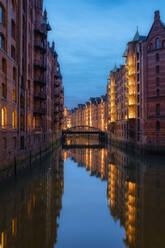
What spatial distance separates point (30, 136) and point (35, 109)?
7229 mm

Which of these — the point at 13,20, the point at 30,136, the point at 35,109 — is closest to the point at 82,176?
the point at 30,136

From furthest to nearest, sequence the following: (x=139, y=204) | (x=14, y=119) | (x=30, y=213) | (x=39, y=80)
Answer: (x=39, y=80) < (x=14, y=119) < (x=139, y=204) < (x=30, y=213)

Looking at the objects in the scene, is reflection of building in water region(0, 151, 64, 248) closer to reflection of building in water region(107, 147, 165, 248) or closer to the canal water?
the canal water

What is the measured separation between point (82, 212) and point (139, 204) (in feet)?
15.1

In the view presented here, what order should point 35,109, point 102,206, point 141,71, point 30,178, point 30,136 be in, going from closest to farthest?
point 102,206 < point 30,178 < point 30,136 < point 35,109 < point 141,71

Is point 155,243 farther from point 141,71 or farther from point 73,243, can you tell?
point 141,71

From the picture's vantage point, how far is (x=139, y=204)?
18.8 m

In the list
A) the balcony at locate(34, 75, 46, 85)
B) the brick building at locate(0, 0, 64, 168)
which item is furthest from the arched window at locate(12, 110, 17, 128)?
the balcony at locate(34, 75, 46, 85)

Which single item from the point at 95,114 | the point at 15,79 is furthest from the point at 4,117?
the point at 95,114

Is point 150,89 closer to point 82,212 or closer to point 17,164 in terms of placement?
point 17,164

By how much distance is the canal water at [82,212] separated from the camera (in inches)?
517

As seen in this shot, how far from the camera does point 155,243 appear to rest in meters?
12.6

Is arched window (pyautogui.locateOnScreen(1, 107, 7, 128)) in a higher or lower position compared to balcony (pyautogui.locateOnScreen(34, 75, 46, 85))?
lower

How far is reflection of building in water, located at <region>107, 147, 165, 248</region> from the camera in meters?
13.4
